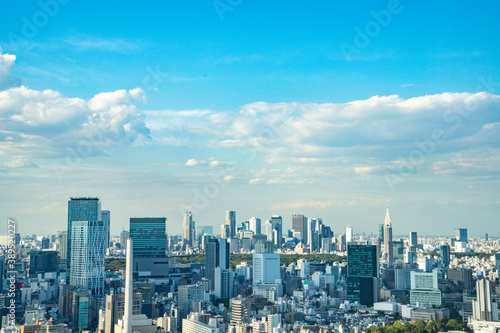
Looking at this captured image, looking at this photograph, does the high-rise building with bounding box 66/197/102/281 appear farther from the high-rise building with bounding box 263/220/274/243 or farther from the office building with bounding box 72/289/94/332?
the high-rise building with bounding box 263/220/274/243

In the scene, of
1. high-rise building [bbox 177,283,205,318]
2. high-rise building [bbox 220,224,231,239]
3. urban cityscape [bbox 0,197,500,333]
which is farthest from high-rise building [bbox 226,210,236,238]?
high-rise building [bbox 177,283,205,318]

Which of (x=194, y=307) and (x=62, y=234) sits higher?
(x=62, y=234)

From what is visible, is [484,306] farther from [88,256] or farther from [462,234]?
[462,234]

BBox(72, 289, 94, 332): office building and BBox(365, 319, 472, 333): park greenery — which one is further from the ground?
BBox(72, 289, 94, 332): office building

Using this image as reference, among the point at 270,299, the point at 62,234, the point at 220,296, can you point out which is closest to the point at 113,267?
the point at 62,234

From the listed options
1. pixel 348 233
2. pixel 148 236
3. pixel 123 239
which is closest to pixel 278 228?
pixel 348 233

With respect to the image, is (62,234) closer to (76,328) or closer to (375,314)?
(76,328)
